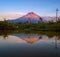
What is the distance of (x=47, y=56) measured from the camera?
7648 mm

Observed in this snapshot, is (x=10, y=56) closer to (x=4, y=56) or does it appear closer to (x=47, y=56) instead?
(x=4, y=56)

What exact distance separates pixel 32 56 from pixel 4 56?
1.22 m

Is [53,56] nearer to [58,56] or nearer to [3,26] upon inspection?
[58,56]

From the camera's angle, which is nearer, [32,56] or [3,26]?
[32,56]

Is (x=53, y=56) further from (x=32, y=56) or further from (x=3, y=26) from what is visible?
(x=3, y=26)

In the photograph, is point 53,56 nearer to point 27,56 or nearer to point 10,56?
point 27,56

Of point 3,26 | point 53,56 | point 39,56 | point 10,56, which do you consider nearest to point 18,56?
point 10,56

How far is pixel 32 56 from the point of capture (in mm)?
7586

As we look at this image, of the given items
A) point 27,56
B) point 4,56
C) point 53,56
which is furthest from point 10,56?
point 53,56

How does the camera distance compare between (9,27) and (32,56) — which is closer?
(32,56)

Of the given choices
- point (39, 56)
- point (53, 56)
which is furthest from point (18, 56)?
point (53, 56)

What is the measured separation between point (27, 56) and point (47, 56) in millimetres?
888

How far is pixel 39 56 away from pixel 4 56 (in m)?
1.54

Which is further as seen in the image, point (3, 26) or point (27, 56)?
point (3, 26)
